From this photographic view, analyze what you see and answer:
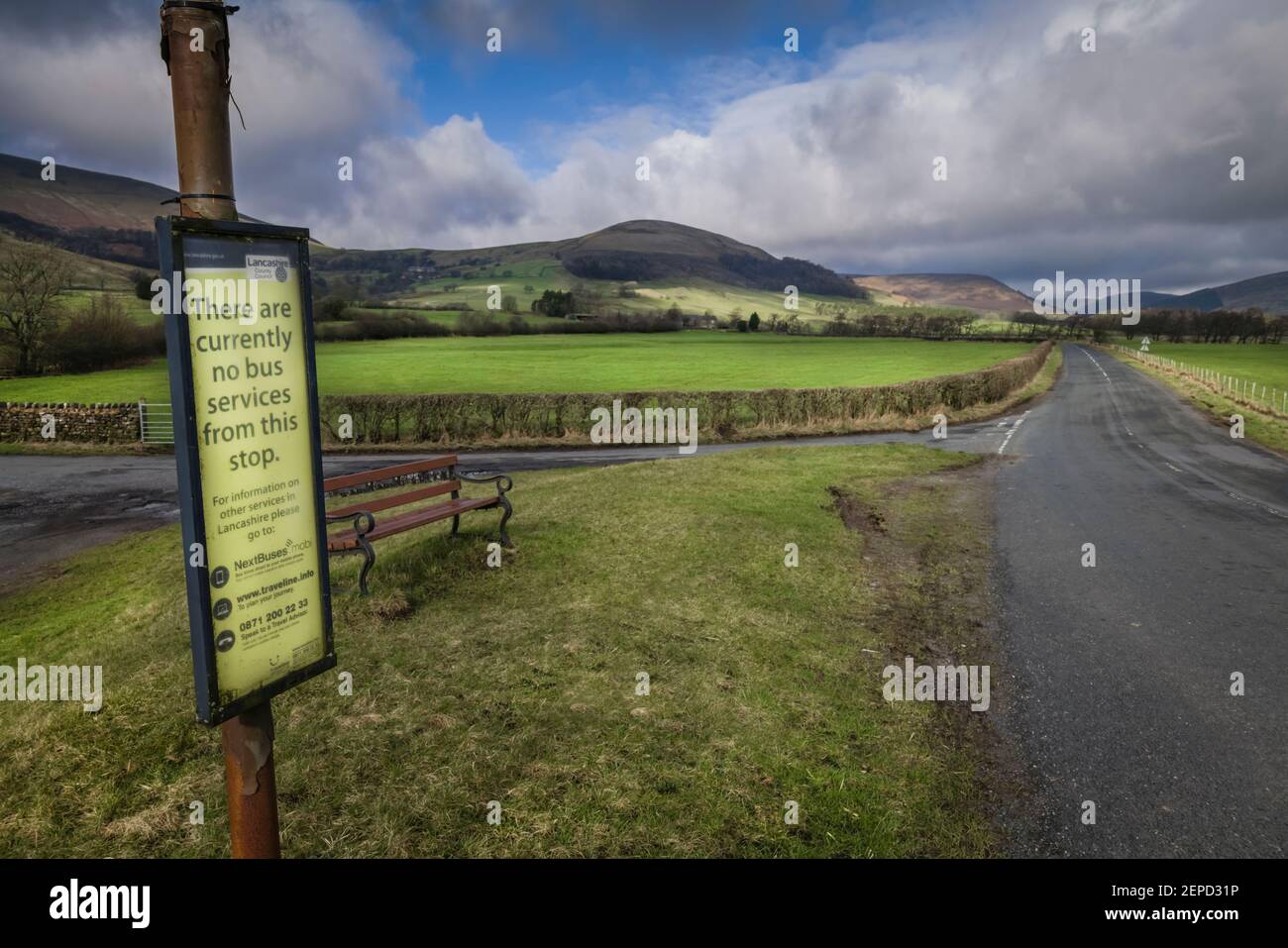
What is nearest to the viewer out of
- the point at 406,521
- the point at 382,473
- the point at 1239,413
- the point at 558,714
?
the point at 558,714

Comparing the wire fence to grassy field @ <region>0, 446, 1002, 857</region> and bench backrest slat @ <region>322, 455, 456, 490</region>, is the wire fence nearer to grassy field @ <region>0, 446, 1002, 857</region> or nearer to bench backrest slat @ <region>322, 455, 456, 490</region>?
grassy field @ <region>0, 446, 1002, 857</region>

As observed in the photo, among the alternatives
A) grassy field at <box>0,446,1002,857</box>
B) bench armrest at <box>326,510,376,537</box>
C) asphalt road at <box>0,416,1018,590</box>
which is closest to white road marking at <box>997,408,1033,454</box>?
asphalt road at <box>0,416,1018,590</box>

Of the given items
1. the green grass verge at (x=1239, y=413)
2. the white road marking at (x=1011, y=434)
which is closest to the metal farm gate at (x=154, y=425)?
the white road marking at (x=1011, y=434)

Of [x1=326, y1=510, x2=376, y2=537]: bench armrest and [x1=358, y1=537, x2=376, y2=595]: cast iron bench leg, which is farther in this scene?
[x1=326, y1=510, x2=376, y2=537]: bench armrest

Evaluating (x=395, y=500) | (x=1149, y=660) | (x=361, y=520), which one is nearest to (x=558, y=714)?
(x=361, y=520)

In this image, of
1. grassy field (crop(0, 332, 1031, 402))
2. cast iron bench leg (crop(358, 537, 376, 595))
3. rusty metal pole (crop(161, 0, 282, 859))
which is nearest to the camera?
rusty metal pole (crop(161, 0, 282, 859))

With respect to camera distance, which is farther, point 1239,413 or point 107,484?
point 1239,413

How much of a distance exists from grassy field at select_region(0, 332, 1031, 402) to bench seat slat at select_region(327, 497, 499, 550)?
22808 mm

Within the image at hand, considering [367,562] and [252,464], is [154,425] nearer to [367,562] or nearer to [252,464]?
[367,562]

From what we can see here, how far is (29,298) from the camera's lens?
37.3m

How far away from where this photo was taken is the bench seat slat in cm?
727

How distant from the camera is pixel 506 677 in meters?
5.76

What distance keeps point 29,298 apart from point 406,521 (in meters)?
42.6

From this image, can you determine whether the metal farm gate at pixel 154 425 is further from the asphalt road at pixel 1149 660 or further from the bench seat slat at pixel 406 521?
the asphalt road at pixel 1149 660
